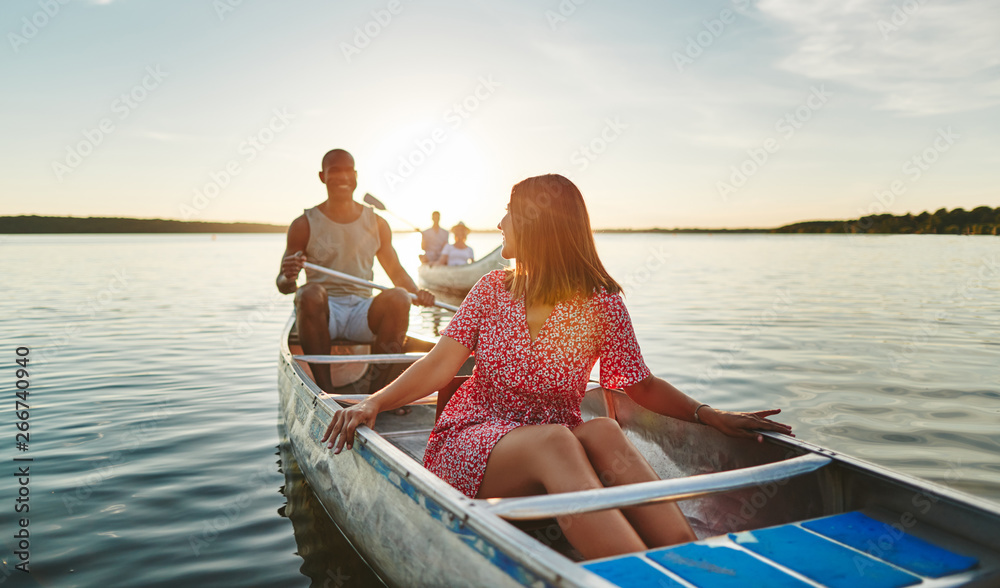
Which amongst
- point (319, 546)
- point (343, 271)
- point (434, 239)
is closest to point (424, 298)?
point (343, 271)

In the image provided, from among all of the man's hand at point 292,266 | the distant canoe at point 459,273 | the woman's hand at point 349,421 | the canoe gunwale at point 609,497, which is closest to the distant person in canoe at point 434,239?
the distant canoe at point 459,273

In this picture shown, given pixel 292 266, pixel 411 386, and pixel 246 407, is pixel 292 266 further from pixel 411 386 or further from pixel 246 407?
pixel 411 386

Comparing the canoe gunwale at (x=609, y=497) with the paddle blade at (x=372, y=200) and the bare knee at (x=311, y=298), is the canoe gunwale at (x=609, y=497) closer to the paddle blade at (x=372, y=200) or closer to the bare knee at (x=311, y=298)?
the bare knee at (x=311, y=298)

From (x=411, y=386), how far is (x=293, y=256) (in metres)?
3.08

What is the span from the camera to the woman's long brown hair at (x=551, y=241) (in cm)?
223

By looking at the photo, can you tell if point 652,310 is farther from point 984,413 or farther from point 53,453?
point 53,453

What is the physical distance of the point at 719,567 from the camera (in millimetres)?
1742

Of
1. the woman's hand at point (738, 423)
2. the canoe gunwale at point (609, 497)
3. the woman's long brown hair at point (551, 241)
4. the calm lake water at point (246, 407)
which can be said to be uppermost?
the woman's long brown hair at point (551, 241)

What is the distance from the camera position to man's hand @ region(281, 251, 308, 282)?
505 cm

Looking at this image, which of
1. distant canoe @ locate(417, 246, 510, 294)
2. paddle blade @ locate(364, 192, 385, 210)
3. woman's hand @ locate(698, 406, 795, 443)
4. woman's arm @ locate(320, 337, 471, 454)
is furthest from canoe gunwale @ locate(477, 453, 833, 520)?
distant canoe @ locate(417, 246, 510, 294)

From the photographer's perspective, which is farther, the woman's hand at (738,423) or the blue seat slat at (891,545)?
the woman's hand at (738,423)

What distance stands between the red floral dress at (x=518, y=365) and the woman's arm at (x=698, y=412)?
87 millimetres

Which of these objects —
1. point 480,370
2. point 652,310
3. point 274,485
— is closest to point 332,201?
point 274,485

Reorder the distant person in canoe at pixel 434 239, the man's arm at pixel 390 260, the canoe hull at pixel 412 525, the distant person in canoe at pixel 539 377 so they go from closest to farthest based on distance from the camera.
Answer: the canoe hull at pixel 412 525 < the distant person in canoe at pixel 539 377 < the man's arm at pixel 390 260 < the distant person in canoe at pixel 434 239
